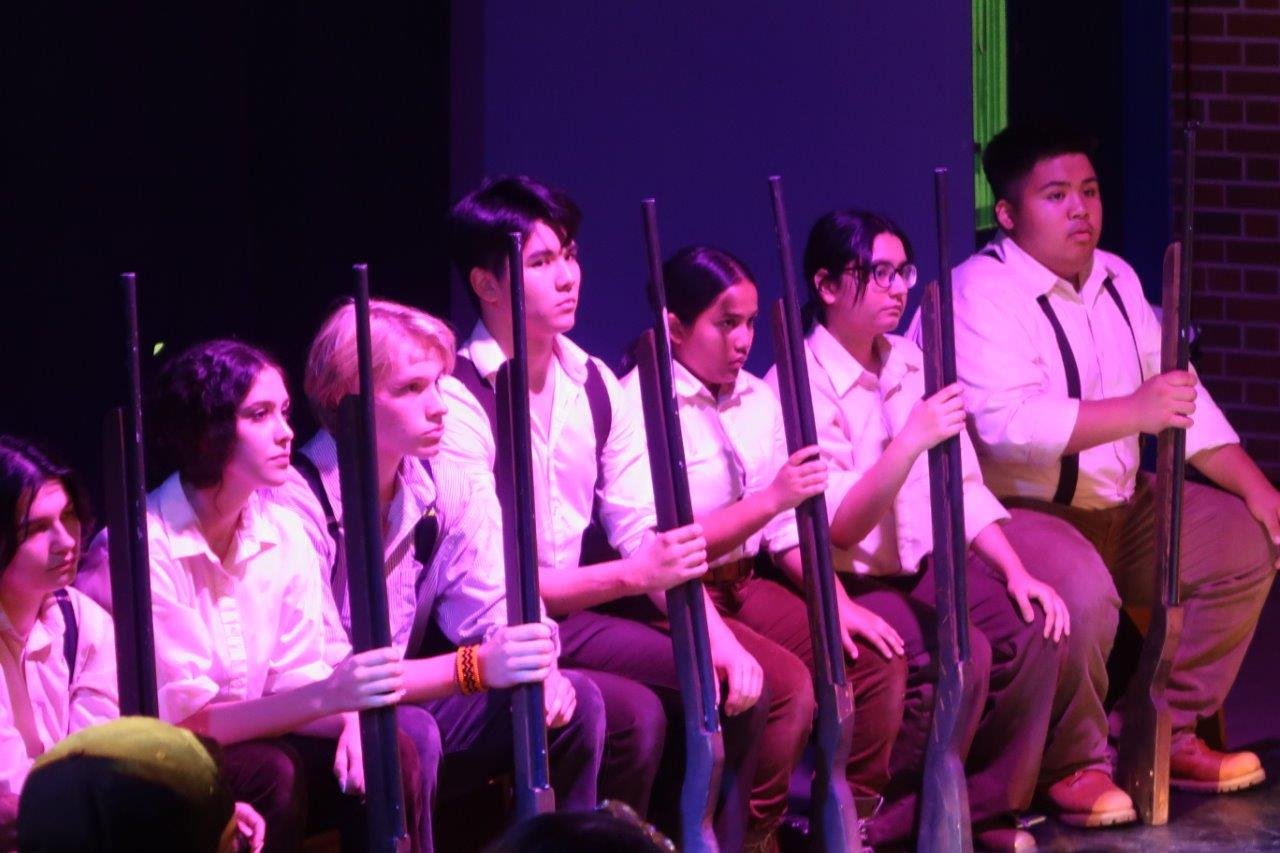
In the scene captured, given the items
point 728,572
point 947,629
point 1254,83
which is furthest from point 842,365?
point 1254,83

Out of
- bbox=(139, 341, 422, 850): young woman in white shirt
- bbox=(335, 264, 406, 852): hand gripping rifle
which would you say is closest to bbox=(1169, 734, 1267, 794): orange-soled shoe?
bbox=(139, 341, 422, 850): young woman in white shirt

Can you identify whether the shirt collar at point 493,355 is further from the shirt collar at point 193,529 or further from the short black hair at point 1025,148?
the short black hair at point 1025,148

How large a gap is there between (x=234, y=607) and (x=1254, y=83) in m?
4.21

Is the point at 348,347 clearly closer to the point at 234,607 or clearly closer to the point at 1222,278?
the point at 234,607

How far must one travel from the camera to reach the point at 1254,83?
19.5ft

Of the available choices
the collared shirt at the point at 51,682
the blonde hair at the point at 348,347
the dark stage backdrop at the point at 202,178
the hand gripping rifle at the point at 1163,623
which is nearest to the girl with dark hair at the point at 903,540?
the hand gripping rifle at the point at 1163,623

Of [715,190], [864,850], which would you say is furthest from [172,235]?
[864,850]

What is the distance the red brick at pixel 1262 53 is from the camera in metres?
5.93

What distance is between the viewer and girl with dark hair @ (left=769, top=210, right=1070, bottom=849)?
341 cm

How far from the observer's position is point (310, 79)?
3.35m

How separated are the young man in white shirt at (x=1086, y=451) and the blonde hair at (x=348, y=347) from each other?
4.07 ft

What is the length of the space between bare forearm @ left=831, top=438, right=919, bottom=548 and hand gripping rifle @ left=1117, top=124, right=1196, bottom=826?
52 cm

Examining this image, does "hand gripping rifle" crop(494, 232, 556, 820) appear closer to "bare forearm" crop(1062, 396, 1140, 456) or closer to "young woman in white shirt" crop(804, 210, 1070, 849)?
"young woman in white shirt" crop(804, 210, 1070, 849)

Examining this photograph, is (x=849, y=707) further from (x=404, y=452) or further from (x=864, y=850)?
(x=404, y=452)
